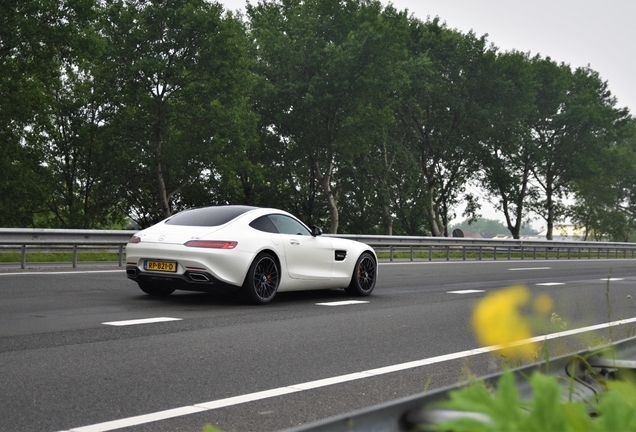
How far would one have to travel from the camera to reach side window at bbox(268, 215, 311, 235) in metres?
11.9

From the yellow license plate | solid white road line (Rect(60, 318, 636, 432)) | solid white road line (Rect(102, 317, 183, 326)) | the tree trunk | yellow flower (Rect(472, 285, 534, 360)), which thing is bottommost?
solid white road line (Rect(60, 318, 636, 432))

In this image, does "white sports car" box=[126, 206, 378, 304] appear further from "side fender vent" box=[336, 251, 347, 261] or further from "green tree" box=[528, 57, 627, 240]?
"green tree" box=[528, 57, 627, 240]

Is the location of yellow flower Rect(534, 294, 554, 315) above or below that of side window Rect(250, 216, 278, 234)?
below

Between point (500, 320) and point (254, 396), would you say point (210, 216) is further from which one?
point (500, 320)

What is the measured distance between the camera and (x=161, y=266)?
10875 millimetres

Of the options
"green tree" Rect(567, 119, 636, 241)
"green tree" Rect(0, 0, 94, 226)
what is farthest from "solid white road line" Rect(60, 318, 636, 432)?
"green tree" Rect(567, 119, 636, 241)

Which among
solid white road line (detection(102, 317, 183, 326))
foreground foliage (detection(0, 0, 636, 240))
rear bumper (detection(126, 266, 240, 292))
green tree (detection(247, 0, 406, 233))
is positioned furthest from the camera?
green tree (detection(247, 0, 406, 233))

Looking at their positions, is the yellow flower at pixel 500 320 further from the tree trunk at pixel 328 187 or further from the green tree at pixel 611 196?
the green tree at pixel 611 196

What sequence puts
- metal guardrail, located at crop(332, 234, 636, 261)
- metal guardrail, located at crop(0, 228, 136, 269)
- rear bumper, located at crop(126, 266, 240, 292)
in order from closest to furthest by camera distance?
rear bumper, located at crop(126, 266, 240, 292) < metal guardrail, located at crop(0, 228, 136, 269) < metal guardrail, located at crop(332, 234, 636, 261)

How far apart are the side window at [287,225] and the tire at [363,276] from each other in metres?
1.20

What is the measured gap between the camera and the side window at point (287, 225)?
11.9 meters

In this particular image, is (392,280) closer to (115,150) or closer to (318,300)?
(318,300)

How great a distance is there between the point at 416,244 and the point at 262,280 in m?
20.6

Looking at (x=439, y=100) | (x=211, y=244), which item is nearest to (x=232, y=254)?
(x=211, y=244)
